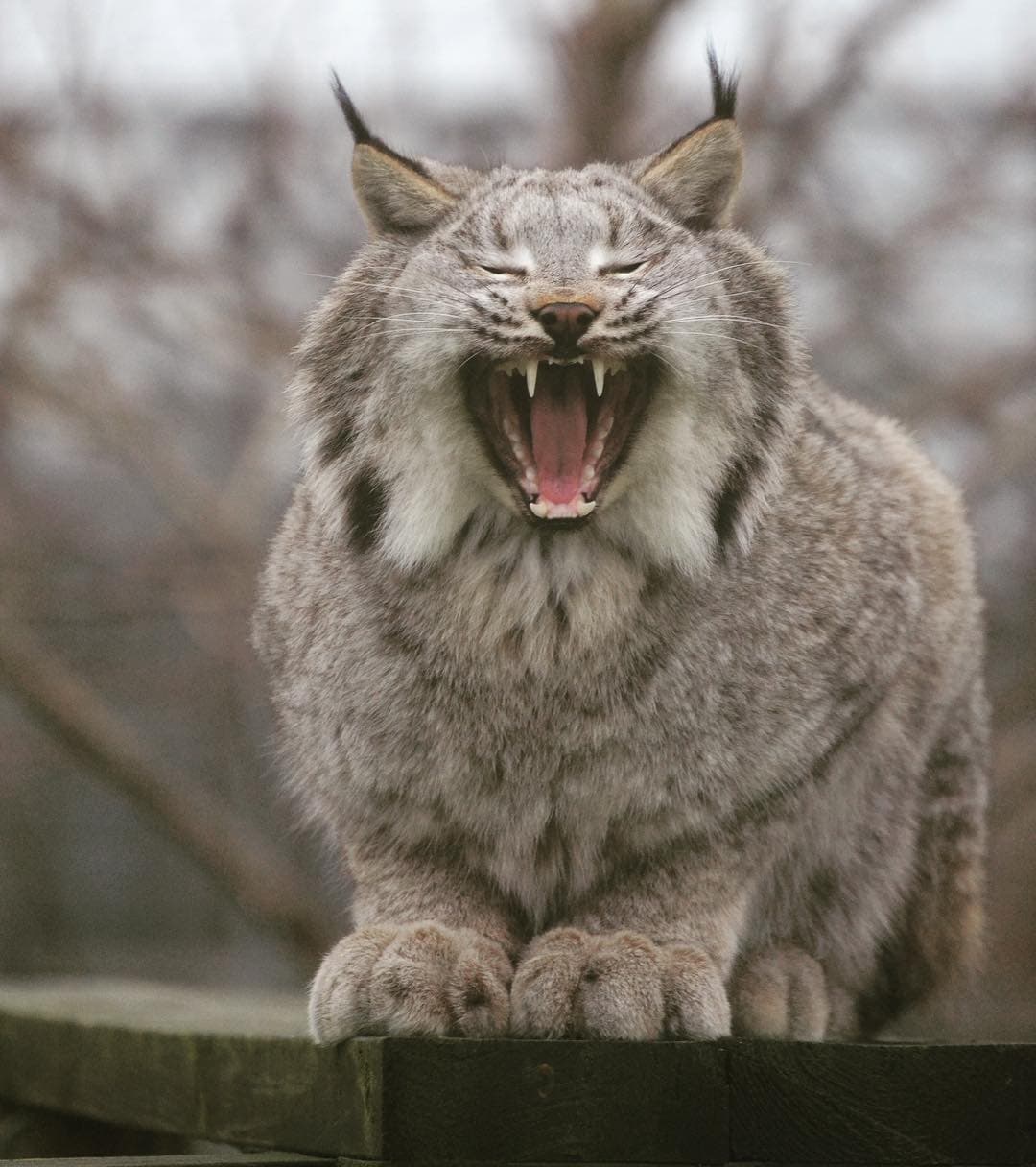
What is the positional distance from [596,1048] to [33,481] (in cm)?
742

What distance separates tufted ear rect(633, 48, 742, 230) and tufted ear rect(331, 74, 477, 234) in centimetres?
39

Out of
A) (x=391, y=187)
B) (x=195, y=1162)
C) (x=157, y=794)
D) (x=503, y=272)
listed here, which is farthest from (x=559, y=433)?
(x=157, y=794)

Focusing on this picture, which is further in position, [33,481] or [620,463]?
[33,481]

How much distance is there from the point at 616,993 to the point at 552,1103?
0.32 m

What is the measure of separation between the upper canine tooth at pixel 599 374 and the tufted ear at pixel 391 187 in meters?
0.64

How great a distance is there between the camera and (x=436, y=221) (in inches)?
134

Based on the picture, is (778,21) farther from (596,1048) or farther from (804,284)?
(596,1048)

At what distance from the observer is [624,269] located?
3.12 metres

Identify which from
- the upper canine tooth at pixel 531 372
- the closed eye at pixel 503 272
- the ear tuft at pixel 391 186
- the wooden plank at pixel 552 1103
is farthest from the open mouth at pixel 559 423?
the wooden plank at pixel 552 1103

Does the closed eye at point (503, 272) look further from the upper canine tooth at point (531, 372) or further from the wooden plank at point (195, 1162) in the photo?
the wooden plank at point (195, 1162)

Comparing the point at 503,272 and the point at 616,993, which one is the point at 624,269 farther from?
the point at 616,993

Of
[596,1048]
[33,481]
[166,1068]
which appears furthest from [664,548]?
[33,481]

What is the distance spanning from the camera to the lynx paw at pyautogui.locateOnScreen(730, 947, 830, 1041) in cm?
324

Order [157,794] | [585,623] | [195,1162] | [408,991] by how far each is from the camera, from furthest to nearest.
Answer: [157,794], [585,623], [195,1162], [408,991]
